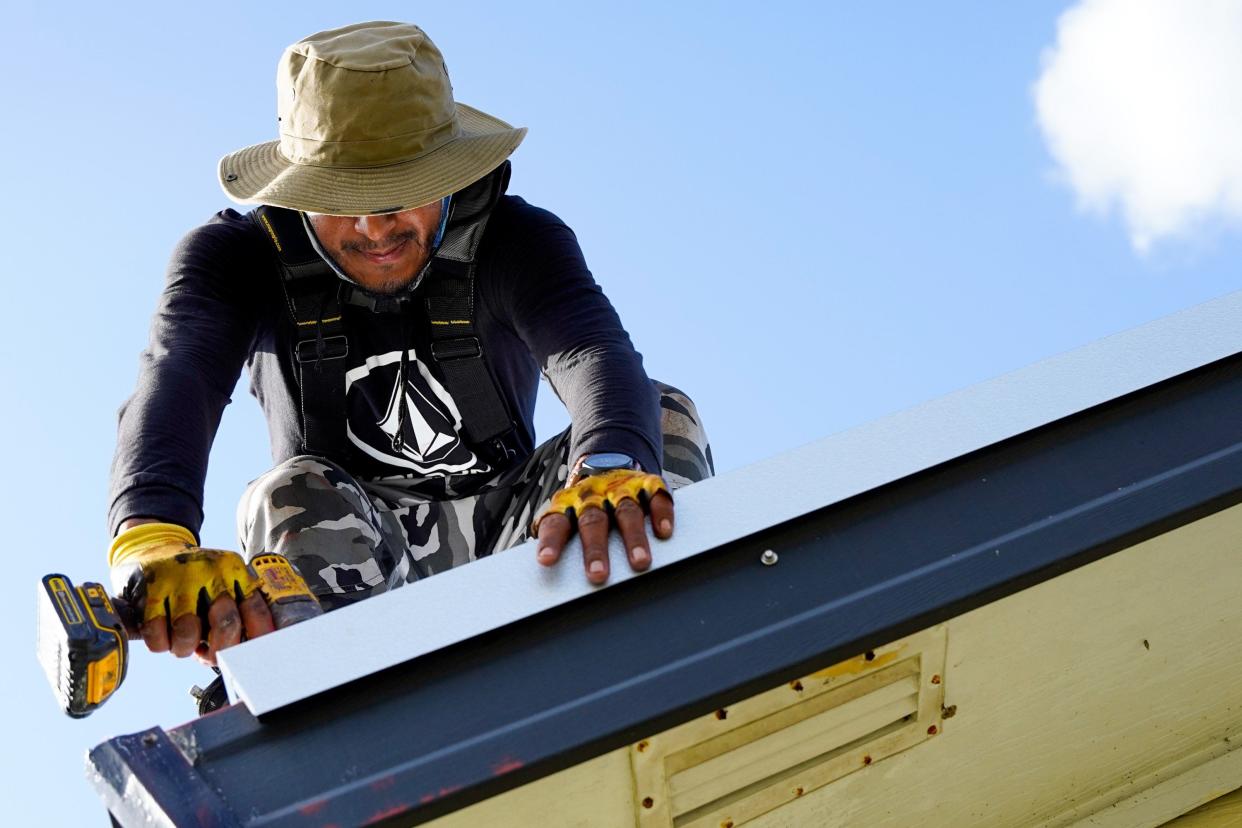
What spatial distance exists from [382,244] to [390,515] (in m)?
0.66

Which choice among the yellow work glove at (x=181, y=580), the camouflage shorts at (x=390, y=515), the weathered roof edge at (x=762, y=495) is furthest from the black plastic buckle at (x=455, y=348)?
the weathered roof edge at (x=762, y=495)

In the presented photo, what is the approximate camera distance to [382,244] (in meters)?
3.06

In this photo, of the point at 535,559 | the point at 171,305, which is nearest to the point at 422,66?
the point at 171,305

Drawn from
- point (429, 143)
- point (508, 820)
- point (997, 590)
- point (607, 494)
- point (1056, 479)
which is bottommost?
point (508, 820)

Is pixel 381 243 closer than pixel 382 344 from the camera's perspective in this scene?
Yes

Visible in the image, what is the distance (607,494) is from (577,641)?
39cm

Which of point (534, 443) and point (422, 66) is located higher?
point (422, 66)

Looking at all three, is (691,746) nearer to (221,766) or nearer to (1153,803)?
(221,766)

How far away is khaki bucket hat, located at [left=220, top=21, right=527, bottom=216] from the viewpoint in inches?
115

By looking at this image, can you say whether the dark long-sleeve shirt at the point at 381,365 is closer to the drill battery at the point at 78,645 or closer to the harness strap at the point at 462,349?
the harness strap at the point at 462,349

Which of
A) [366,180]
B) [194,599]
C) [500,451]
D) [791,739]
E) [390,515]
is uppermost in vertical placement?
A: [366,180]

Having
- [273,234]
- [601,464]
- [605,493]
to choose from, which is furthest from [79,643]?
[273,234]

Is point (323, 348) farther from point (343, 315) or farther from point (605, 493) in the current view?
point (605, 493)

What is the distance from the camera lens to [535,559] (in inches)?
67.7
